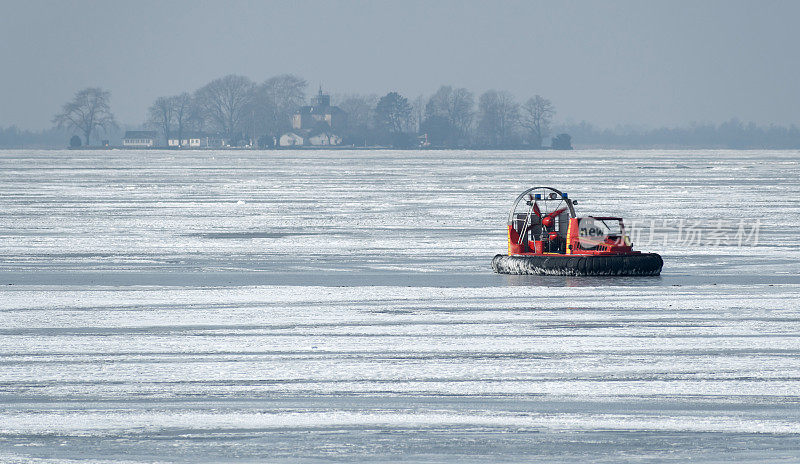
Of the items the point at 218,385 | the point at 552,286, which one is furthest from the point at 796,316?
the point at 218,385

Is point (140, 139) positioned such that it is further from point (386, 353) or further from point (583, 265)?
point (386, 353)

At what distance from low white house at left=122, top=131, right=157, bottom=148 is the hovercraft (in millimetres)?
183481

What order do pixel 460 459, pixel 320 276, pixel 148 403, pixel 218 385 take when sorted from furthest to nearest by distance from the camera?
pixel 320 276
pixel 218 385
pixel 148 403
pixel 460 459

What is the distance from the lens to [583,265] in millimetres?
13406

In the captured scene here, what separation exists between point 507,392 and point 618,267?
6527 millimetres

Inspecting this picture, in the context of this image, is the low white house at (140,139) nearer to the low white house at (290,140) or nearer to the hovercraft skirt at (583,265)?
the low white house at (290,140)

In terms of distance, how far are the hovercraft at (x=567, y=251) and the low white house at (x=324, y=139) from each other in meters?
179

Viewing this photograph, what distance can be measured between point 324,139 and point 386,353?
18744cm

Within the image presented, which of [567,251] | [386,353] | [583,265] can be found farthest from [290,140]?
[386,353]

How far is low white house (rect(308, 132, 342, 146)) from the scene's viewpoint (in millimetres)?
193750

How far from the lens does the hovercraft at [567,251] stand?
526 inches

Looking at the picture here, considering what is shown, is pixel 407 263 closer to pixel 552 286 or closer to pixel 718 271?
pixel 552 286

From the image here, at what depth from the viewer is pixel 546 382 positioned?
24.2 ft

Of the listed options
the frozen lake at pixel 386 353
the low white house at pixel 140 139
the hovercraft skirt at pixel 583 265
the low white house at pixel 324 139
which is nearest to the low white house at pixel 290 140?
the low white house at pixel 324 139
